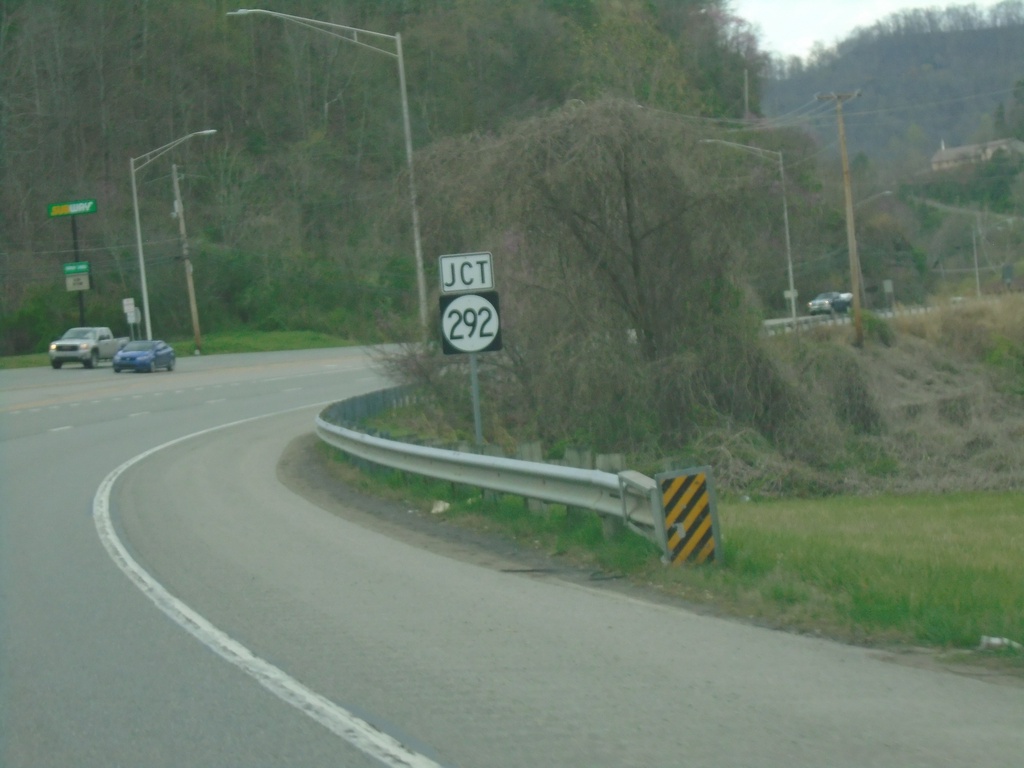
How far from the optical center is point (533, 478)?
41.0 ft

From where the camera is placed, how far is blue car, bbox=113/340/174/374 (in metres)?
50.0

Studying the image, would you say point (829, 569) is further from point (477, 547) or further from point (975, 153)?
point (975, 153)

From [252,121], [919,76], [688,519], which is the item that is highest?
[919,76]

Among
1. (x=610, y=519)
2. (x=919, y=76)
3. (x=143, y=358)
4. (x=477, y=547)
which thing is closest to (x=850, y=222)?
(x=143, y=358)

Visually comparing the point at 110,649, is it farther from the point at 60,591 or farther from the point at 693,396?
the point at 693,396

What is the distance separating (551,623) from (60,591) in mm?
4499

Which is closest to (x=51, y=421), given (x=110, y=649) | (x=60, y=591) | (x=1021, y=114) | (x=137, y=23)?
(x=60, y=591)

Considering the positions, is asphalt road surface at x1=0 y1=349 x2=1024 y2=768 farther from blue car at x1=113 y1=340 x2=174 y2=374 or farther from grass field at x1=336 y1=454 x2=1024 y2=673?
blue car at x1=113 y1=340 x2=174 y2=374

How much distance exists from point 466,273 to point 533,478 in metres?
3.61

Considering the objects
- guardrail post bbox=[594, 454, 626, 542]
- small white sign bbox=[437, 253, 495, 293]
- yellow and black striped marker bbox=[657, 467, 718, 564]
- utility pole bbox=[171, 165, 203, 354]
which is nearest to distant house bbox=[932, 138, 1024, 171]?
utility pole bbox=[171, 165, 203, 354]

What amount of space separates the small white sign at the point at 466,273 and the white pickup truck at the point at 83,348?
43259 mm

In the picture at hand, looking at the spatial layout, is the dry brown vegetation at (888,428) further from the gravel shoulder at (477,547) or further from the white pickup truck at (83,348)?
the white pickup truck at (83,348)

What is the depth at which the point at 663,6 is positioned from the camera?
88.2 meters

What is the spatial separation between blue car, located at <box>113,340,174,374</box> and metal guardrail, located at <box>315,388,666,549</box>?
1316 inches
